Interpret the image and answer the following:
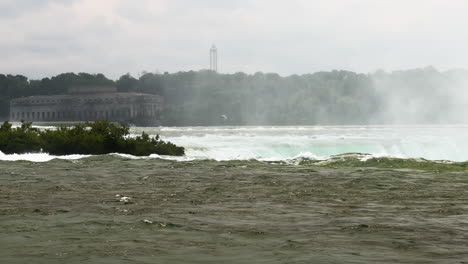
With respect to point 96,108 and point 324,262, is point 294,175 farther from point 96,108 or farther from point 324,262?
point 96,108

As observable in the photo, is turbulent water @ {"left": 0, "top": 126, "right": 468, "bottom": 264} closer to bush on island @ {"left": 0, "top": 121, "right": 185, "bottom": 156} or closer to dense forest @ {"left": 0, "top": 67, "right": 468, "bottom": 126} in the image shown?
bush on island @ {"left": 0, "top": 121, "right": 185, "bottom": 156}

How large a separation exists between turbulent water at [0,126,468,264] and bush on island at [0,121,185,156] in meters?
7.75

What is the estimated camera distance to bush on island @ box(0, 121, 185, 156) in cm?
2767

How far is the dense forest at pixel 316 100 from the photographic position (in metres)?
142

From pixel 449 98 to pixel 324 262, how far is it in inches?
5602

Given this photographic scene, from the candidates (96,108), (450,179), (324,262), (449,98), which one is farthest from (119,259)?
(96,108)

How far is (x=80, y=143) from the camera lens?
27.8 m

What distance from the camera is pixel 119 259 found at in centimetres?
716

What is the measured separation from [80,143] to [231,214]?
18191 millimetres

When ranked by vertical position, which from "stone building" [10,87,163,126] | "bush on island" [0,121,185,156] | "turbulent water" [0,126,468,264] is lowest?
"turbulent water" [0,126,468,264]

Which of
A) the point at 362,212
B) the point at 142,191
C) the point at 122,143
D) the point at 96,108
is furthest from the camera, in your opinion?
the point at 96,108

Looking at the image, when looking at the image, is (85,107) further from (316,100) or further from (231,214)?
(231,214)

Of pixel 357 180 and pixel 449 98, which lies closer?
pixel 357 180

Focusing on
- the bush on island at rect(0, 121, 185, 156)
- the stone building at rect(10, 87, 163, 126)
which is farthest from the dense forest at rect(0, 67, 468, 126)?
the bush on island at rect(0, 121, 185, 156)
